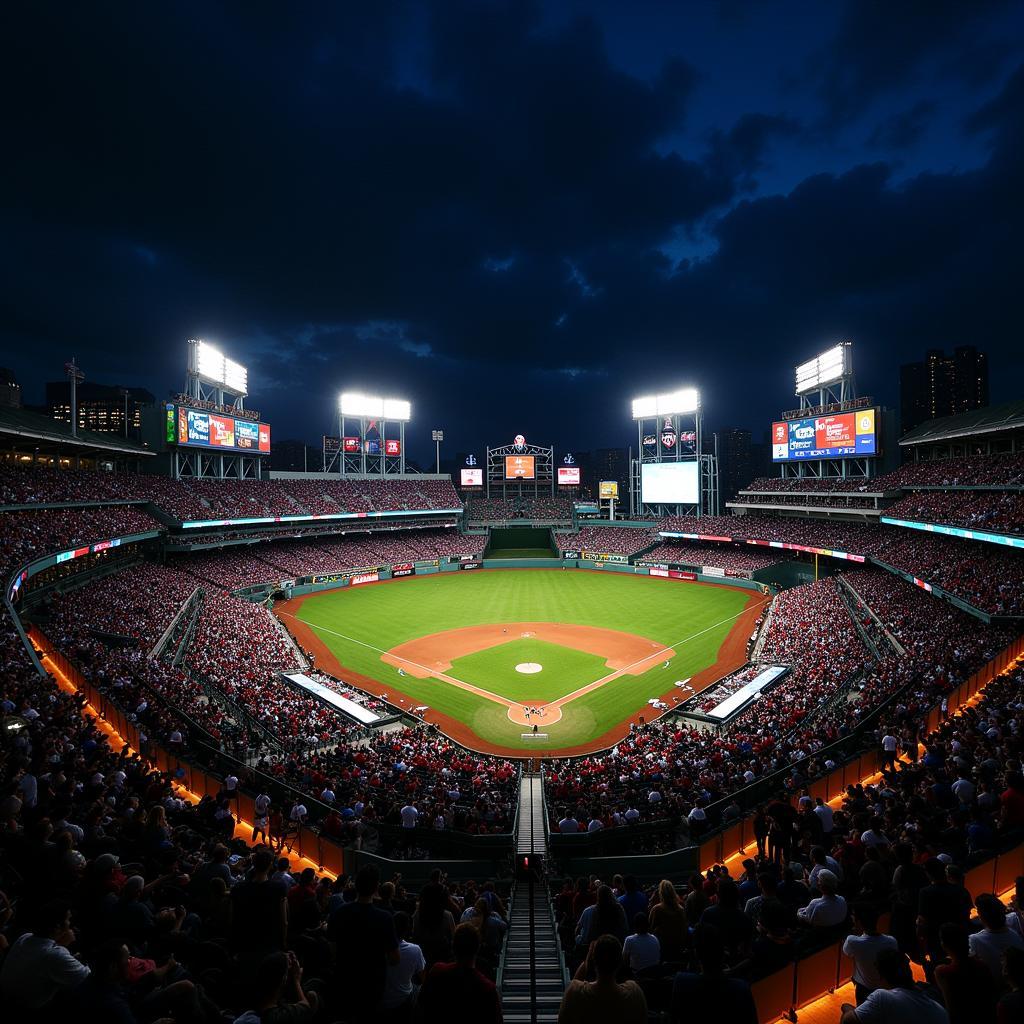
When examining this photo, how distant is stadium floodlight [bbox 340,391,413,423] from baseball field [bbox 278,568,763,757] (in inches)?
1143

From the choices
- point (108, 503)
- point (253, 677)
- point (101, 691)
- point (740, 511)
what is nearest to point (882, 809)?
point (101, 691)

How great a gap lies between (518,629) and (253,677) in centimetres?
1965

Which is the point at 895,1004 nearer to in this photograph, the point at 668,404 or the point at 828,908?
the point at 828,908

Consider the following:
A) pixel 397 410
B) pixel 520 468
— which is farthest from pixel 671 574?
pixel 397 410

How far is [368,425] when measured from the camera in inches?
3120

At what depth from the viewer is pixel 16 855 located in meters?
5.45

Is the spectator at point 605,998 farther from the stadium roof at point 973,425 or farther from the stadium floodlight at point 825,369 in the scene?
the stadium floodlight at point 825,369

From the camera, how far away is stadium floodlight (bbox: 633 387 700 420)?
70188 millimetres

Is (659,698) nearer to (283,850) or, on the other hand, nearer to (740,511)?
(283,850)

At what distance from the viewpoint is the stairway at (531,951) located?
6.22m

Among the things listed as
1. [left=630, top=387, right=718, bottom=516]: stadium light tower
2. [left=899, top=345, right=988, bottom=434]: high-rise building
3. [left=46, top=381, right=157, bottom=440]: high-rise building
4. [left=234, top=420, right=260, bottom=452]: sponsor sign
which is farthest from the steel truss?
[left=46, top=381, right=157, bottom=440]: high-rise building

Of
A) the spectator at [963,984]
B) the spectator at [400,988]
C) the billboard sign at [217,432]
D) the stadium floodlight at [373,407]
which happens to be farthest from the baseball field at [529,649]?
the stadium floodlight at [373,407]

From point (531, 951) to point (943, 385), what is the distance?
176295mm

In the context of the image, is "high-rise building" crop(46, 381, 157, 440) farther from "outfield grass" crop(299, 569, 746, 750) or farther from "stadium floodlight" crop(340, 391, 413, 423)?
"outfield grass" crop(299, 569, 746, 750)
